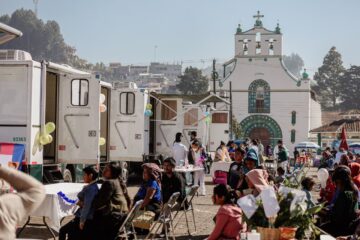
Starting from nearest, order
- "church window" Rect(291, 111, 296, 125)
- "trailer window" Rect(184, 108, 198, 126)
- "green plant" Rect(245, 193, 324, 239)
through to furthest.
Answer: "green plant" Rect(245, 193, 324, 239) < "trailer window" Rect(184, 108, 198, 126) < "church window" Rect(291, 111, 296, 125)

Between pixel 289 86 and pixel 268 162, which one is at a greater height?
pixel 289 86

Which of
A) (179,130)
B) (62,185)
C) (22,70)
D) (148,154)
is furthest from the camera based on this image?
(179,130)

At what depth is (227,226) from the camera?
6988 mm

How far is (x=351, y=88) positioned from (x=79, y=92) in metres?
107

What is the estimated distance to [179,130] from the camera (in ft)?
79.5

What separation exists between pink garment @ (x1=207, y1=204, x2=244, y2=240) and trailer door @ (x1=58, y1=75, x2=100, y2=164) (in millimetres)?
9760

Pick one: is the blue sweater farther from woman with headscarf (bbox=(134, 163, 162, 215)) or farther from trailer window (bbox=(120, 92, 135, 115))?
trailer window (bbox=(120, 92, 135, 115))

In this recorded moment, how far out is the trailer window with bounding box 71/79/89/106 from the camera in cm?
1648

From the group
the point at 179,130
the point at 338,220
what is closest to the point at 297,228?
the point at 338,220

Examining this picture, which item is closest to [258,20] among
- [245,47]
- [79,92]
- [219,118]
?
[245,47]

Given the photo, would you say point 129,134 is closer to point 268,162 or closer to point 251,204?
point 268,162

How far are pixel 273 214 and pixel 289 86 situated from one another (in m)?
59.0

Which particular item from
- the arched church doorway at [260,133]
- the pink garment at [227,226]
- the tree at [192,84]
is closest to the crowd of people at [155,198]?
the pink garment at [227,226]

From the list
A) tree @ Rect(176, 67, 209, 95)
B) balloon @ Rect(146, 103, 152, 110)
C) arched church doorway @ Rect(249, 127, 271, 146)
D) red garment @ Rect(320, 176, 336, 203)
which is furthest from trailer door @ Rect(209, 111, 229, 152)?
tree @ Rect(176, 67, 209, 95)
